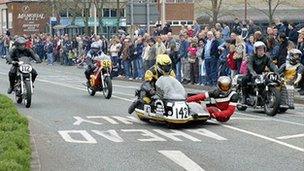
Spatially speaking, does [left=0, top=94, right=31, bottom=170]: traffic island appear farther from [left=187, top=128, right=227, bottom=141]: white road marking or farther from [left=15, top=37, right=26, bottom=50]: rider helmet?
[left=15, top=37, right=26, bottom=50]: rider helmet

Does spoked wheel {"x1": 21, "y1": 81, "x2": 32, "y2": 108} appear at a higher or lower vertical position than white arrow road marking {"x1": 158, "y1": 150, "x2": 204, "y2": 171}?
higher

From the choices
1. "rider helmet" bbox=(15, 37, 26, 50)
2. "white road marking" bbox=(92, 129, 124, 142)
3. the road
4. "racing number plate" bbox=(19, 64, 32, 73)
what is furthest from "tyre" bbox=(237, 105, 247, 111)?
"rider helmet" bbox=(15, 37, 26, 50)

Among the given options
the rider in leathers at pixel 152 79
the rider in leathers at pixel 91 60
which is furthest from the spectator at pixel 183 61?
the rider in leathers at pixel 152 79

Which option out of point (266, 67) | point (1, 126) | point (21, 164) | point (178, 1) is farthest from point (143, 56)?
point (178, 1)

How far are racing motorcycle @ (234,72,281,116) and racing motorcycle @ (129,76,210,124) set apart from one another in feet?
9.19

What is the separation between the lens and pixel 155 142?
1346cm

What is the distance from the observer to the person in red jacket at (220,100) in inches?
633

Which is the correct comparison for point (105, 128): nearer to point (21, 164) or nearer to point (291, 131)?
point (291, 131)

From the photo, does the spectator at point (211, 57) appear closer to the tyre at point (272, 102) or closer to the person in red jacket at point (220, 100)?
the tyre at point (272, 102)

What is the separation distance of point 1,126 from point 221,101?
209 inches

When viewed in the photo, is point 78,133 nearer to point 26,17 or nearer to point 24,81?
point 24,81

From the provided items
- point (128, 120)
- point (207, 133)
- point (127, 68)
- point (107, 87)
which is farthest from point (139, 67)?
point (207, 133)

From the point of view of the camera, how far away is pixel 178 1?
90.7 m

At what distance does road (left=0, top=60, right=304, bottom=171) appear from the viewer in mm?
11273
